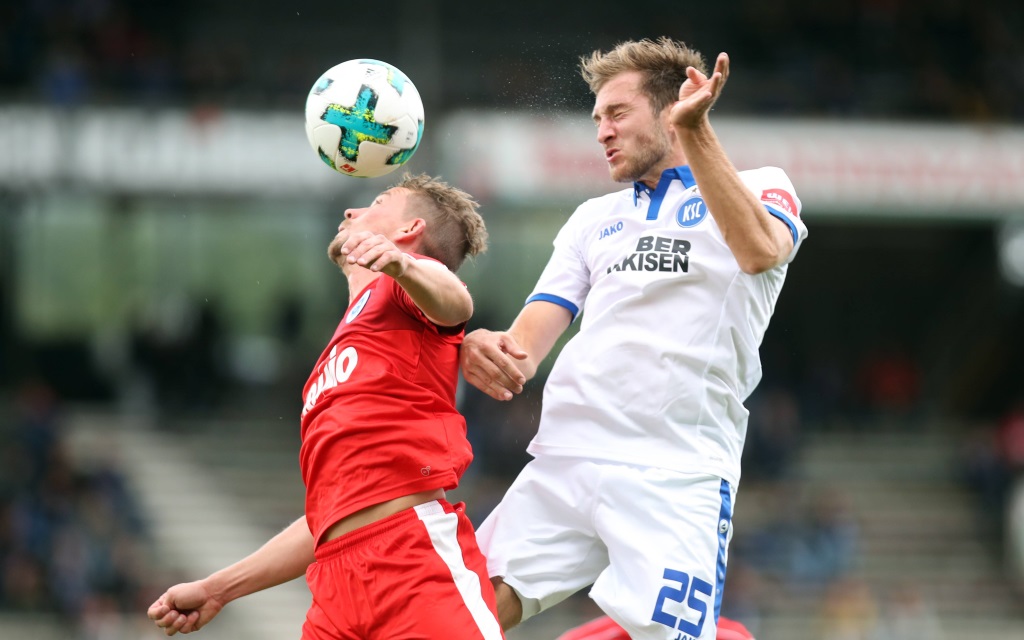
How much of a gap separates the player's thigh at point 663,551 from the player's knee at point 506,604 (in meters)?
0.28

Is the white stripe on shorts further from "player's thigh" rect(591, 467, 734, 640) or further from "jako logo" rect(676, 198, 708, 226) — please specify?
"jako logo" rect(676, 198, 708, 226)

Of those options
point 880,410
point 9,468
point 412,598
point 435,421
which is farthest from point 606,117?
point 880,410

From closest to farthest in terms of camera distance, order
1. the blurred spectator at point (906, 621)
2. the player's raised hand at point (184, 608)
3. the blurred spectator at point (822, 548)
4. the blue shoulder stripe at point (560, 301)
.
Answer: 1. the player's raised hand at point (184, 608)
2. the blue shoulder stripe at point (560, 301)
3. the blurred spectator at point (906, 621)
4. the blurred spectator at point (822, 548)

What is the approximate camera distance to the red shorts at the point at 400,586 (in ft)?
12.4

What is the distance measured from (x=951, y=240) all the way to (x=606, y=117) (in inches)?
755

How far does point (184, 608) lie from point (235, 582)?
172 mm

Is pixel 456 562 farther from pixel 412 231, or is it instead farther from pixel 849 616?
pixel 849 616

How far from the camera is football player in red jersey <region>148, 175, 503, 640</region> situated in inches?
150

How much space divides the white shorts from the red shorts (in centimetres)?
45

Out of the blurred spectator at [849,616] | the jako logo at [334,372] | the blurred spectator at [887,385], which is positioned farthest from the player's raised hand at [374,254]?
the blurred spectator at [887,385]

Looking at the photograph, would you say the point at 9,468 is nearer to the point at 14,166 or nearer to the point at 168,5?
the point at 14,166

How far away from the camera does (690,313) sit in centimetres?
428

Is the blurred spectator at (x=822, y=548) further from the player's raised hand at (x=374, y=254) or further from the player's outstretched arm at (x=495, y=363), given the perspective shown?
the player's raised hand at (x=374, y=254)

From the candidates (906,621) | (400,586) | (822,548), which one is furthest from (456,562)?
(822,548)
